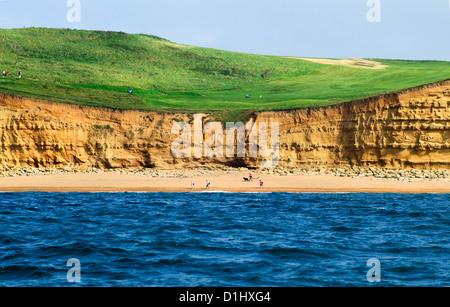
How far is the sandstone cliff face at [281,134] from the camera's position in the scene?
44219mm

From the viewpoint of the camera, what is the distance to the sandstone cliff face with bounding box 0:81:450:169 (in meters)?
44.2

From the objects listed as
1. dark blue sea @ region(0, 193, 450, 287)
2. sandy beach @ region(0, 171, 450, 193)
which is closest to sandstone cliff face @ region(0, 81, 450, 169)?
sandy beach @ region(0, 171, 450, 193)

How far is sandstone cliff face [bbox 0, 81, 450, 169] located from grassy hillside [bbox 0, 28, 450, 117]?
2576 millimetres

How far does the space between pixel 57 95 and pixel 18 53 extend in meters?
35.9

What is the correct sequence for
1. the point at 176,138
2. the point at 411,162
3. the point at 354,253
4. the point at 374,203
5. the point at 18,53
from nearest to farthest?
1. the point at 354,253
2. the point at 374,203
3. the point at 411,162
4. the point at 176,138
5. the point at 18,53

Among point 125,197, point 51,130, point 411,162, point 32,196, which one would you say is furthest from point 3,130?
point 411,162

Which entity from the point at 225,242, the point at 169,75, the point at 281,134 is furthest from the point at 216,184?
the point at 169,75

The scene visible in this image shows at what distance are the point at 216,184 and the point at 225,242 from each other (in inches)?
827

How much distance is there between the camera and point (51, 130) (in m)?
46.7

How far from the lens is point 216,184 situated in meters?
41.6

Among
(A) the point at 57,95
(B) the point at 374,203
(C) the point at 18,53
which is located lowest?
(B) the point at 374,203

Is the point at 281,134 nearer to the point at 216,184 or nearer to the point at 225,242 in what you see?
the point at 216,184

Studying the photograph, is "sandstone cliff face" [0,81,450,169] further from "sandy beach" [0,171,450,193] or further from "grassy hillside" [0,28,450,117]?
"sandy beach" [0,171,450,193]
